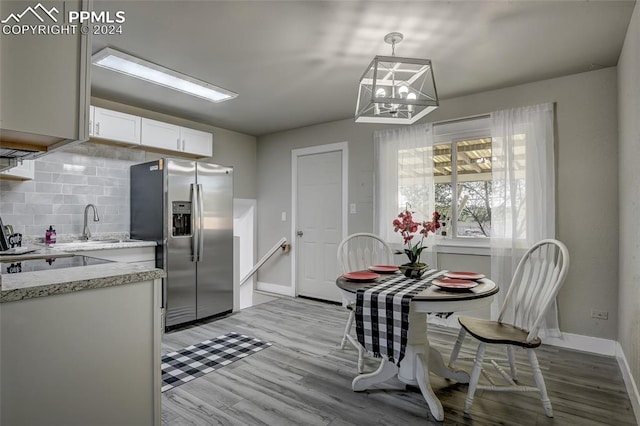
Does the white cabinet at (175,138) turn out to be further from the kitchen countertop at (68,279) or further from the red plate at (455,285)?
the red plate at (455,285)

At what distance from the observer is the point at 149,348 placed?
4.48ft

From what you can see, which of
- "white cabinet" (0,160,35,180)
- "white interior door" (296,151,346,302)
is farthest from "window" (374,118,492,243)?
"white cabinet" (0,160,35,180)

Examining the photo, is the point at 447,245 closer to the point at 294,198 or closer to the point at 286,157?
the point at 294,198

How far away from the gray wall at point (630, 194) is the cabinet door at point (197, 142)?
4138mm

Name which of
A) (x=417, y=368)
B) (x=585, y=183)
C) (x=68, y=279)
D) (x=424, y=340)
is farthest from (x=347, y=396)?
(x=585, y=183)

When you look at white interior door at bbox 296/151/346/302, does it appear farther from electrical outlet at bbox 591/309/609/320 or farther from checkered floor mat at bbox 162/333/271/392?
electrical outlet at bbox 591/309/609/320

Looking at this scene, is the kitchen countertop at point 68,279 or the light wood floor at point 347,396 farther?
the light wood floor at point 347,396

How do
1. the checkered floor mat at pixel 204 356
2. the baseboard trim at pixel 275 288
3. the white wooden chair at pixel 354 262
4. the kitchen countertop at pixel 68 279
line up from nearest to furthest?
the kitchen countertop at pixel 68 279 → the checkered floor mat at pixel 204 356 → the white wooden chair at pixel 354 262 → the baseboard trim at pixel 275 288

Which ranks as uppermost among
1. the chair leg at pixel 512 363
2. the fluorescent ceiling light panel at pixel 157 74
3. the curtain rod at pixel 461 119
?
the fluorescent ceiling light panel at pixel 157 74

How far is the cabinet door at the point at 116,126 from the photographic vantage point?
3398 millimetres

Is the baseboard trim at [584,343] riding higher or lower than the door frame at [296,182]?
lower

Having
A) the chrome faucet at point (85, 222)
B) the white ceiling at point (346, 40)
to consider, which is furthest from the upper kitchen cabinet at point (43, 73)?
the chrome faucet at point (85, 222)

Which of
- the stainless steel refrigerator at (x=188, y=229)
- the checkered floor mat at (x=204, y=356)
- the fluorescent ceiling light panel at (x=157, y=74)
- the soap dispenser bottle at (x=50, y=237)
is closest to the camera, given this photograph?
the checkered floor mat at (x=204, y=356)

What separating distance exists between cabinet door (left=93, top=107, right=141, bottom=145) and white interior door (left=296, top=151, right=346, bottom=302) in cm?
217
